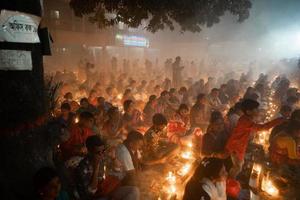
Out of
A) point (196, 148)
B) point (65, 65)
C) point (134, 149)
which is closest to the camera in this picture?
point (134, 149)

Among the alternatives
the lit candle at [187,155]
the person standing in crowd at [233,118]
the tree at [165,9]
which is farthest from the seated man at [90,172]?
the person standing in crowd at [233,118]

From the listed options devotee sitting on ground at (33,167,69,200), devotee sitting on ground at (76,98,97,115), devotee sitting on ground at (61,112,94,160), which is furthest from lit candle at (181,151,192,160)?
devotee sitting on ground at (33,167,69,200)

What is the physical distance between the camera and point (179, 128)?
7980mm

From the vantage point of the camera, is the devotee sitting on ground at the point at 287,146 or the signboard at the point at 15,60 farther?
the devotee sitting on ground at the point at 287,146

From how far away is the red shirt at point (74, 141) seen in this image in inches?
233

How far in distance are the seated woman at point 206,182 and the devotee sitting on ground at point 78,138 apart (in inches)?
111

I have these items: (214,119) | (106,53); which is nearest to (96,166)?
(214,119)

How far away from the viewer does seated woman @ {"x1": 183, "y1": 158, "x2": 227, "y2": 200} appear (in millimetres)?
3732

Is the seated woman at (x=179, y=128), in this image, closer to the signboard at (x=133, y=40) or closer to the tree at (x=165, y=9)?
the tree at (x=165, y=9)

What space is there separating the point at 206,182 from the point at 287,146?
3.20 m

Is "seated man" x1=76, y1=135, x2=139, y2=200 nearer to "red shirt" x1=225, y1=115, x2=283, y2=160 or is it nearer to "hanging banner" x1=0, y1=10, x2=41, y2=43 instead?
"hanging banner" x1=0, y1=10, x2=41, y2=43

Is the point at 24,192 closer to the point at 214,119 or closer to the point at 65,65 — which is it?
the point at 214,119

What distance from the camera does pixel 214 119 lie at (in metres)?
6.38

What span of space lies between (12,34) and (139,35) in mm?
35157
